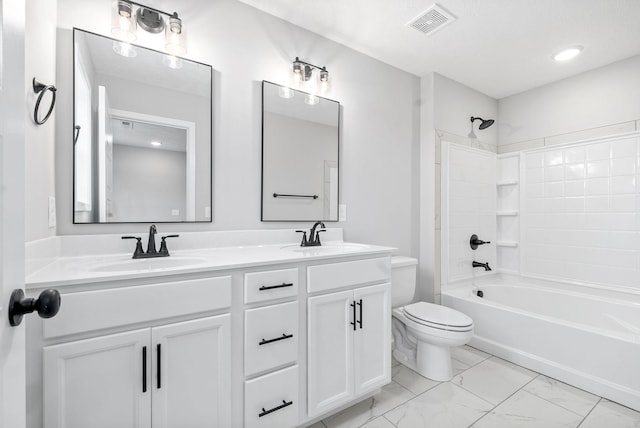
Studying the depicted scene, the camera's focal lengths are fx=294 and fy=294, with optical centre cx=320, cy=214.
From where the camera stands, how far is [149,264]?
129 cm

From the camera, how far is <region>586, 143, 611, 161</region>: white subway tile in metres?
2.52

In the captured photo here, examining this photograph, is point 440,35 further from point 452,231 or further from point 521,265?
point 521,265

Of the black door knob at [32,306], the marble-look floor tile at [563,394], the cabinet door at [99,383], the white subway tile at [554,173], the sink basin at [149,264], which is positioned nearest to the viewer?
the black door knob at [32,306]

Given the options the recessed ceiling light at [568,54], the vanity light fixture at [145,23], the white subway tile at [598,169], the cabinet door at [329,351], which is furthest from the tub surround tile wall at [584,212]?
the vanity light fixture at [145,23]

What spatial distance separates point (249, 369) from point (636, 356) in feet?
7.35

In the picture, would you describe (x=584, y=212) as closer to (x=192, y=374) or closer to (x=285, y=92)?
(x=285, y=92)

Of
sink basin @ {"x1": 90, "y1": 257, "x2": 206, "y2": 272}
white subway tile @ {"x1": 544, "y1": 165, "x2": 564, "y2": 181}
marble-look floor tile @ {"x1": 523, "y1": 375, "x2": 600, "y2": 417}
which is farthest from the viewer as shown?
white subway tile @ {"x1": 544, "y1": 165, "x2": 564, "y2": 181}

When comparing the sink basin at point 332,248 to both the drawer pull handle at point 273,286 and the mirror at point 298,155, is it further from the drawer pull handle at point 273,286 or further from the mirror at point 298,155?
the drawer pull handle at point 273,286

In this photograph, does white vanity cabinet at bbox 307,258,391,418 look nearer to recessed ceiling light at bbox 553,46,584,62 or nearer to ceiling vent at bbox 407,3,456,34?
ceiling vent at bbox 407,3,456,34

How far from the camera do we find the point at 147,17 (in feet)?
4.90

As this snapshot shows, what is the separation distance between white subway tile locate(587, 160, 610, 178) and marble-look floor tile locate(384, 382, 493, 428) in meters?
2.20

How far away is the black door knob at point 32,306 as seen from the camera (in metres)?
0.56

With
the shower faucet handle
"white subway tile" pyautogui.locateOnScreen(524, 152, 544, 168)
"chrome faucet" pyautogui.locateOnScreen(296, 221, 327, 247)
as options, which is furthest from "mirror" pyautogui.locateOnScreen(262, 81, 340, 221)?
"white subway tile" pyautogui.locateOnScreen(524, 152, 544, 168)

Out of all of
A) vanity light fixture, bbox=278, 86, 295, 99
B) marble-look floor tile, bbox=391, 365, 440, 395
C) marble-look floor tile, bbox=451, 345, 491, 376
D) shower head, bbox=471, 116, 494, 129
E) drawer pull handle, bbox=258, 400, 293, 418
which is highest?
shower head, bbox=471, 116, 494, 129
